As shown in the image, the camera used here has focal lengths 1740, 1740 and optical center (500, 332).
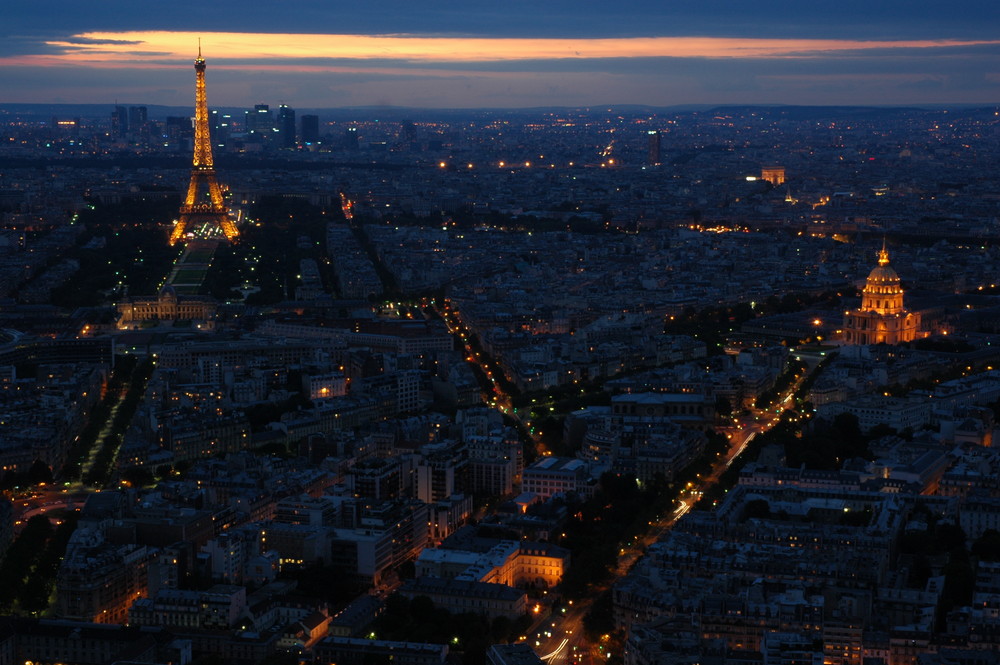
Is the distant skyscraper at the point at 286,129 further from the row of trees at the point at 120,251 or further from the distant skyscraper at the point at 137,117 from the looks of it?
the row of trees at the point at 120,251

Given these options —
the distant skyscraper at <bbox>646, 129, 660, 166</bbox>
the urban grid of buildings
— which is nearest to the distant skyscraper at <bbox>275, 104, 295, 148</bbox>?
the distant skyscraper at <bbox>646, 129, 660, 166</bbox>

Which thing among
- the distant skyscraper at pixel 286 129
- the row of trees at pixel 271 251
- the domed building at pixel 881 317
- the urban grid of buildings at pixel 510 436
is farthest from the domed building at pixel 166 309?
A: the distant skyscraper at pixel 286 129

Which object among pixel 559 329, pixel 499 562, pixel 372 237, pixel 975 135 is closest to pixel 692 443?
pixel 499 562

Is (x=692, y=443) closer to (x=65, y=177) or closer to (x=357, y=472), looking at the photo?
(x=357, y=472)

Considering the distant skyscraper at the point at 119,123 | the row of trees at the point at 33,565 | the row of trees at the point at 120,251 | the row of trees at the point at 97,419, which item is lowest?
the distant skyscraper at the point at 119,123

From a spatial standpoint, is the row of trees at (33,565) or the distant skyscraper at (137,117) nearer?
the row of trees at (33,565)

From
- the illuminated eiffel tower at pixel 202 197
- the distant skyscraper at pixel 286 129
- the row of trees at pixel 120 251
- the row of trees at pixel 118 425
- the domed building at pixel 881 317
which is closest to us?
the row of trees at pixel 118 425
